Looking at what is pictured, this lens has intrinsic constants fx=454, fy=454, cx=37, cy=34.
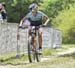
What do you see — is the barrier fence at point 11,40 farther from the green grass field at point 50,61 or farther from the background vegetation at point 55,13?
the background vegetation at point 55,13

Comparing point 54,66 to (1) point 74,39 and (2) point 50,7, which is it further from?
(2) point 50,7

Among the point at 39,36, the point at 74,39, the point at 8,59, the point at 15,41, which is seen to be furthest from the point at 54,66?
the point at 74,39

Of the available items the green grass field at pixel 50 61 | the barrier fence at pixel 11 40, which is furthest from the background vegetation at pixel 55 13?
the green grass field at pixel 50 61

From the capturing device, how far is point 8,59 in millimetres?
16328

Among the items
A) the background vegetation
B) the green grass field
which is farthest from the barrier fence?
the background vegetation

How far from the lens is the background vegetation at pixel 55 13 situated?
156 feet

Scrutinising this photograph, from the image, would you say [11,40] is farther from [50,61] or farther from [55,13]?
[55,13]

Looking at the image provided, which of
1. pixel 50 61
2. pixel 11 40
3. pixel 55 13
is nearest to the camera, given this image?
pixel 50 61

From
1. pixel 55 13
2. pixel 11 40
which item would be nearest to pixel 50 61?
pixel 11 40

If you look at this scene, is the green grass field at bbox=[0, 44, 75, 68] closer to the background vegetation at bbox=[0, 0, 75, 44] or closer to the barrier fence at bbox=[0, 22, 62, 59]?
the barrier fence at bbox=[0, 22, 62, 59]

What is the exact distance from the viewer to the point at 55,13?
5972 cm

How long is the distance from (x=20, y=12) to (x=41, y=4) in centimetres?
878

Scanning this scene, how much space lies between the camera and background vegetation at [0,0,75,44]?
156 ft

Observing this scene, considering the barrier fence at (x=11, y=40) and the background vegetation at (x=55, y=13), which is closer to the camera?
the barrier fence at (x=11, y=40)
